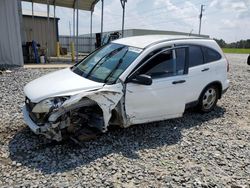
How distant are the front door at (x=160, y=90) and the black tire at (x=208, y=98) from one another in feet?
3.01

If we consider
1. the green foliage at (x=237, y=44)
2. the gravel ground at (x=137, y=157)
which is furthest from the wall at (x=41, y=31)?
the green foliage at (x=237, y=44)

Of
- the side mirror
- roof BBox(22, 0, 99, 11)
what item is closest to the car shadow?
the side mirror

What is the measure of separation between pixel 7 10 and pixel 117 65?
27.9ft

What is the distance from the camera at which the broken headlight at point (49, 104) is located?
3480 millimetres

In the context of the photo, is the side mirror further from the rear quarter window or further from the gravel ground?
the rear quarter window

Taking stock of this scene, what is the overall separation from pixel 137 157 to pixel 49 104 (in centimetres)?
162

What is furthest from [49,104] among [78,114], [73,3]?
[73,3]

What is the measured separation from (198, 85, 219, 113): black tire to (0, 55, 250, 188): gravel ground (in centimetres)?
47

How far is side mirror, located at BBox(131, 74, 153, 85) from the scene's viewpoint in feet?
12.9

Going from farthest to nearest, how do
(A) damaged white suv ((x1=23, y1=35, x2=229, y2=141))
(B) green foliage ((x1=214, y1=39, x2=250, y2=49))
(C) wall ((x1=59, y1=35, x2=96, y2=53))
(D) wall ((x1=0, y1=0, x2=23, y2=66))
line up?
1. (B) green foliage ((x1=214, y1=39, x2=250, y2=49))
2. (C) wall ((x1=59, y1=35, x2=96, y2=53))
3. (D) wall ((x1=0, y1=0, x2=23, y2=66))
4. (A) damaged white suv ((x1=23, y1=35, x2=229, y2=141))

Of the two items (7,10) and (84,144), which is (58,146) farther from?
(7,10)

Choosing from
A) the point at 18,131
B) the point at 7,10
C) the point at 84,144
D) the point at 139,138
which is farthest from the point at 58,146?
the point at 7,10

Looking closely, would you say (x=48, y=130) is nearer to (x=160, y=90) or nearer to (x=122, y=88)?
(x=122, y=88)

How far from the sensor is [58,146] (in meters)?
3.88
